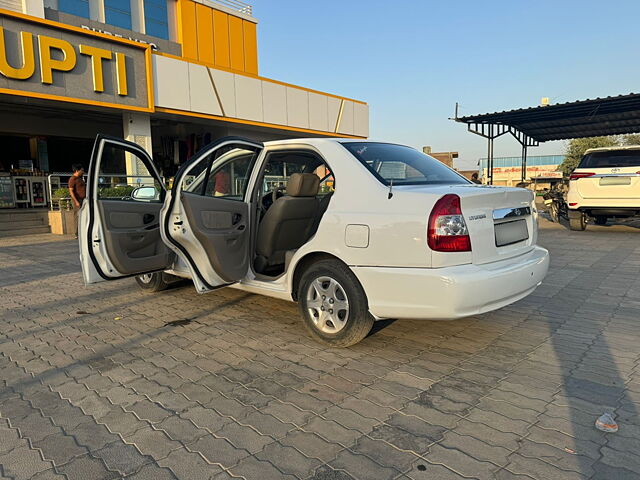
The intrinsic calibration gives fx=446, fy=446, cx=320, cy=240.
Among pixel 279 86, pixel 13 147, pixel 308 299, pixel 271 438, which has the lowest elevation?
pixel 271 438

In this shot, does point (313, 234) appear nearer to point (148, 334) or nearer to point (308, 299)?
point (308, 299)

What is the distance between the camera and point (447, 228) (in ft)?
9.77

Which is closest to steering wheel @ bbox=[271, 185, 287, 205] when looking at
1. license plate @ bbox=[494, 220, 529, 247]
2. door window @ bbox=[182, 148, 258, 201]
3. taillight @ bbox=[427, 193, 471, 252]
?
door window @ bbox=[182, 148, 258, 201]

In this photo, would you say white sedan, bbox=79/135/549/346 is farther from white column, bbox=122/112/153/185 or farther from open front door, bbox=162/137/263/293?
Answer: white column, bbox=122/112/153/185

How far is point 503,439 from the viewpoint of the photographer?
2314 millimetres

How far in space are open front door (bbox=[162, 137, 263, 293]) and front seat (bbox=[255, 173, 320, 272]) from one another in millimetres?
177

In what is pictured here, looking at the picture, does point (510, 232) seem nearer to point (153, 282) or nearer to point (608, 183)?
point (153, 282)

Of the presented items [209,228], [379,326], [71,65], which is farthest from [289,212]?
[71,65]

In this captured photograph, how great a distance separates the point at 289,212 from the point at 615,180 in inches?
347

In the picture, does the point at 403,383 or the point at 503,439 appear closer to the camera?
the point at 503,439

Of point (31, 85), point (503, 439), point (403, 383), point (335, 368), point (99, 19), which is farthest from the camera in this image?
point (99, 19)

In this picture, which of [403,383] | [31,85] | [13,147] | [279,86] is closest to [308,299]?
[403,383]

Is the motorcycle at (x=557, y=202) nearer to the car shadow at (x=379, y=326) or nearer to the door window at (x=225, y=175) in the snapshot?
the car shadow at (x=379, y=326)

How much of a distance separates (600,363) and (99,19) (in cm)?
2057
